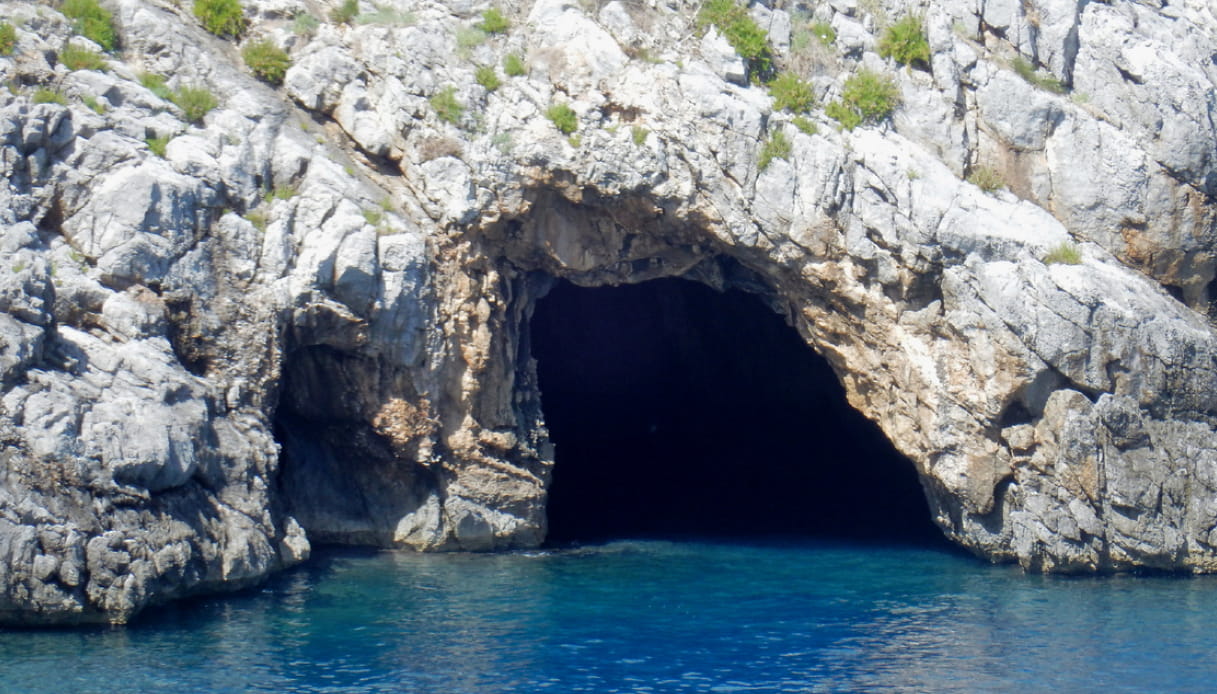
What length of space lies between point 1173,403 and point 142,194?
21.0 meters

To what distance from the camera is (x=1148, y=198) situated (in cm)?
2500

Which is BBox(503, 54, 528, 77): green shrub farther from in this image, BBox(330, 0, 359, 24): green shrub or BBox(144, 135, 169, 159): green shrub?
BBox(144, 135, 169, 159): green shrub

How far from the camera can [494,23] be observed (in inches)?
1037

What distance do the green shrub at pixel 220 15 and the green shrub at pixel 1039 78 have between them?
17631 millimetres

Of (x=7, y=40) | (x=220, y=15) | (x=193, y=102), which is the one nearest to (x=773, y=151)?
(x=193, y=102)

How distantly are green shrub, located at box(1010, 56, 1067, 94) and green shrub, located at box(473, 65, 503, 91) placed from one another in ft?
38.4

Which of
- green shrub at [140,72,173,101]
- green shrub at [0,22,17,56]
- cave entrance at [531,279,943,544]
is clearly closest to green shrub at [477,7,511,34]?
green shrub at [140,72,173,101]

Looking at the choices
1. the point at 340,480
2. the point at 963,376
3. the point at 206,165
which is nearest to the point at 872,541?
the point at 963,376

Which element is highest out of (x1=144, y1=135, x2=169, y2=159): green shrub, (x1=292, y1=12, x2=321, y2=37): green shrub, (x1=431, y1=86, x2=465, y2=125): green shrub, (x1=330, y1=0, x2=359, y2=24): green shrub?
(x1=330, y1=0, x2=359, y2=24): green shrub

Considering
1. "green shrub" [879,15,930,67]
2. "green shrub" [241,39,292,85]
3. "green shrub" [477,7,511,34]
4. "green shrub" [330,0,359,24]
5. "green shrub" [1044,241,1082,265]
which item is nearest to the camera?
"green shrub" [1044,241,1082,265]

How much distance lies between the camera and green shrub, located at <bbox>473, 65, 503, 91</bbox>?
84.3 feet

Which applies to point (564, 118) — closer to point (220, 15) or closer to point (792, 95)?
point (792, 95)

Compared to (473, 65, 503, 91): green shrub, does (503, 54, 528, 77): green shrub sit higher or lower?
higher

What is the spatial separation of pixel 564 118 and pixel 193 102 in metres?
7.83
